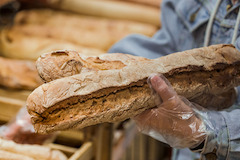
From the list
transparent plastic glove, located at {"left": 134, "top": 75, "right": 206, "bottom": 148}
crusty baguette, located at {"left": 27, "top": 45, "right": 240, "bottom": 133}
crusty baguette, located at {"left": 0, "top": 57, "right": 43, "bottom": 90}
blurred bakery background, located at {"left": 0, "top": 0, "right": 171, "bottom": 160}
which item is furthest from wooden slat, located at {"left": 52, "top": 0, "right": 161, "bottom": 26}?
transparent plastic glove, located at {"left": 134, "top": 75, "right": 206, "bottom": 148}

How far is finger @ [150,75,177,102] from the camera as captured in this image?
2.27ft

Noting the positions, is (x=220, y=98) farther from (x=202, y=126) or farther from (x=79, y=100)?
(x=79, y=100)

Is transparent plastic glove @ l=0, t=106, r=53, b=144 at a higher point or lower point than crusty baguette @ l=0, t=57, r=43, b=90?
lower

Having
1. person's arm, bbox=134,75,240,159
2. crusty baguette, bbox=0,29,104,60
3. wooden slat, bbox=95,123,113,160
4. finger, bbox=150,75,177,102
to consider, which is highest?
crusty baguette, bbox=0,29,104,60

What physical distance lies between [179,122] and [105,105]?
20 cm

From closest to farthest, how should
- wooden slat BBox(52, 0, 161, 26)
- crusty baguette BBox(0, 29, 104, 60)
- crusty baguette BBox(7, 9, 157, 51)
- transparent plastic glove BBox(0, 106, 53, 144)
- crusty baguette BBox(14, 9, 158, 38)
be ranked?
transparent plastic glove BBox(0, 106, 53, 144) → crusty baguette BBox(0, 29, 104, 60) → crusty baguette BBox(7, 9, 157, 51) → crusty baguette BBox(14, 9, 158, 38) → wooden slat BBox(52, 0, 161, 26)

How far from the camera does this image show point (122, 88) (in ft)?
2.28

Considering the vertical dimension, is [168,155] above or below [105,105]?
below

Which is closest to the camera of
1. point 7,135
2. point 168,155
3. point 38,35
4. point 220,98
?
point 220,98

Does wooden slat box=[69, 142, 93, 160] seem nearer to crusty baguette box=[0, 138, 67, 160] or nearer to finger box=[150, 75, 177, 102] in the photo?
crusty baguette box=[0, 138, 67, 160]

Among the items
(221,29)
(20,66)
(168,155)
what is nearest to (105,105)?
(221,29)

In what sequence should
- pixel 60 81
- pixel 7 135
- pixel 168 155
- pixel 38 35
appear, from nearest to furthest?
pixel 60 81
pixel 7 135
pixel 38 35
pixel 168 155

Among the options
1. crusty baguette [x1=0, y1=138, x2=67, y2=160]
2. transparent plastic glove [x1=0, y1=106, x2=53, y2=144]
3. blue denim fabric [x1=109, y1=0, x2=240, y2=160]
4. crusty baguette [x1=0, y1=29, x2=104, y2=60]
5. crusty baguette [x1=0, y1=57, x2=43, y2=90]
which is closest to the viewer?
blue denim fabric [x1=109, y1=0, x2=240, y2=160]

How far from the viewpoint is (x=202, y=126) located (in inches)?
29.4
